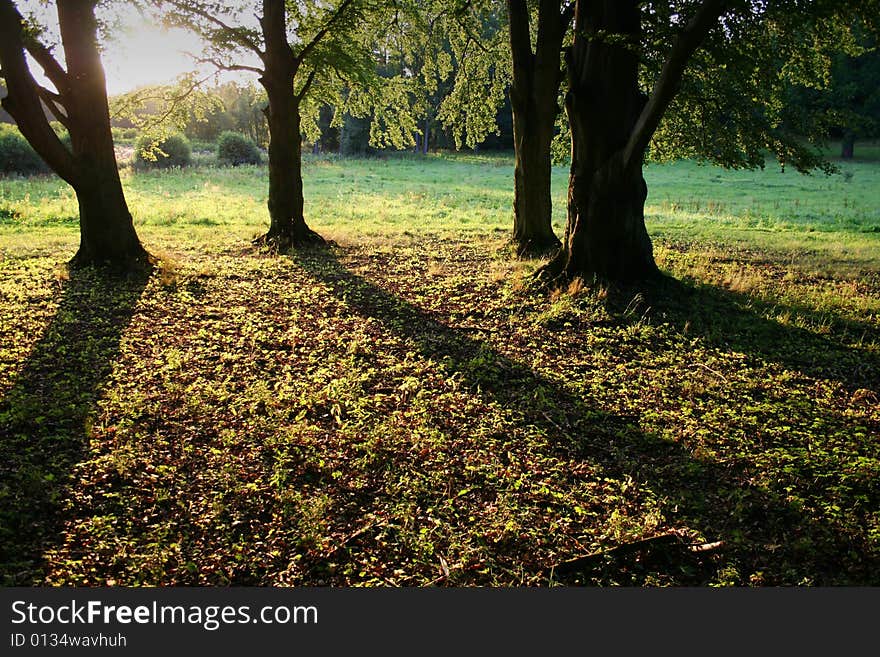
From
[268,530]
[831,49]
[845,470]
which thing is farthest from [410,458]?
[831,49]

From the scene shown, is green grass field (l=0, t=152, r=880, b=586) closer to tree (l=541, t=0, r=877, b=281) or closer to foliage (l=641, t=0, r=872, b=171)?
tree (l=541, t=0, r=877, b=281)

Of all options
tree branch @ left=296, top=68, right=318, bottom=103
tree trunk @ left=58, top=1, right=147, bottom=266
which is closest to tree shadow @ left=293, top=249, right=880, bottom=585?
tree trunk @ left=58, top=1, right=147, bottom=266

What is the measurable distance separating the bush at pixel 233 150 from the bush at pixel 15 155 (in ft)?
45.3

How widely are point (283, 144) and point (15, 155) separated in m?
26.2

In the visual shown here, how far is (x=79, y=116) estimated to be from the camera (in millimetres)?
10227

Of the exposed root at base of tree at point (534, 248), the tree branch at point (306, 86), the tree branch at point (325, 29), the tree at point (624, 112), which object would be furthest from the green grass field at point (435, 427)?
the tree branch at point (325, 29)

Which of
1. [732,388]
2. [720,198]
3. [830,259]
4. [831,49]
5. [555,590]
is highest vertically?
[831,49]

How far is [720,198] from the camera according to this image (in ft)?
92.1

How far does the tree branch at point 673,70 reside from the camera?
686 cm

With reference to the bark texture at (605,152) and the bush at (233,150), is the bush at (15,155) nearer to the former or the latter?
the bush at (233,150)

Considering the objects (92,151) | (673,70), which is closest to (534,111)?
(673,70)

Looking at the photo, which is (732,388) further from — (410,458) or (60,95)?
(60,95)

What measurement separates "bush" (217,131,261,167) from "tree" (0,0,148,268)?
35775 millimetres

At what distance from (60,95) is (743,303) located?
38.0ft
